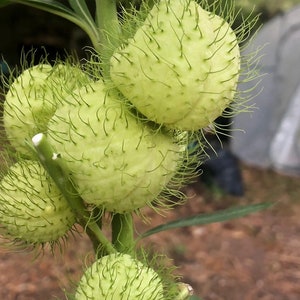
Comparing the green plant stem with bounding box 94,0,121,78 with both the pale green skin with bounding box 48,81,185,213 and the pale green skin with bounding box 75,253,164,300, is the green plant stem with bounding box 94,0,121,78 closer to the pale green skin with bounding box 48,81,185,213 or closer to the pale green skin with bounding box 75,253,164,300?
the pale green skin with bounding box 48,81,185,213

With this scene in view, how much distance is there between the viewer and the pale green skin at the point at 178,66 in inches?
27.0

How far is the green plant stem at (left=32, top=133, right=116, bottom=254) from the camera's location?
0.71m

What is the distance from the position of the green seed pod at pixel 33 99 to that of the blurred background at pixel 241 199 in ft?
5.64

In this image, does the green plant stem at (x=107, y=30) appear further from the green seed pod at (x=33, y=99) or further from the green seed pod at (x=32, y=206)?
the green seed pod at (x=32, y=206)

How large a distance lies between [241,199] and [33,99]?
381 centimetres

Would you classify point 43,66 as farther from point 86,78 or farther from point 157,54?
point 157,54

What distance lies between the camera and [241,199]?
454 cm

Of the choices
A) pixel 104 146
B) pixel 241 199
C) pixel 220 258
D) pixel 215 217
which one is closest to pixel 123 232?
pixel 104 146

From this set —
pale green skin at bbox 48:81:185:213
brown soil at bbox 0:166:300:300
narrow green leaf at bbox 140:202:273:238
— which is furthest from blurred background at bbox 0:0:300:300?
pale green skin at bbox 48:81:185:213

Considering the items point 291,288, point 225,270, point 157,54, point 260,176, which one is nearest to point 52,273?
point 225,270

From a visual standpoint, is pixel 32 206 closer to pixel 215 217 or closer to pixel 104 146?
pixel 104 146

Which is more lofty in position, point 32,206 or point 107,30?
point 107,30

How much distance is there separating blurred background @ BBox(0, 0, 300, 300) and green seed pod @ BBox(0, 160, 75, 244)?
1718mm

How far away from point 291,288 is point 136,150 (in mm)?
3017
